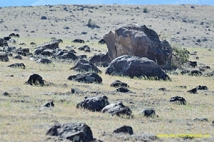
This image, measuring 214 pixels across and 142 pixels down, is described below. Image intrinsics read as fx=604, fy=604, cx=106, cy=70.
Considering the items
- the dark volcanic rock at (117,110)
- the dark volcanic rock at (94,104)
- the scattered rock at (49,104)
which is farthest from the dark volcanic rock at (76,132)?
the scattered rock at (49,104)

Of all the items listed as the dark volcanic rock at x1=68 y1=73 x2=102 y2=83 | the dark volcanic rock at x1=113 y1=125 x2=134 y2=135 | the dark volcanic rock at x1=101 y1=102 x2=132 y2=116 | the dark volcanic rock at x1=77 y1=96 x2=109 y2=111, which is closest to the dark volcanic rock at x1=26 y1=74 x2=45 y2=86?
the dark volcanic rock at x1=68 y1=73 x2=102 y2=83

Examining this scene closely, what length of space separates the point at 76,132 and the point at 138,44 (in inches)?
823

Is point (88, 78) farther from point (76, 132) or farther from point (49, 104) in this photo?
point (76, 132)

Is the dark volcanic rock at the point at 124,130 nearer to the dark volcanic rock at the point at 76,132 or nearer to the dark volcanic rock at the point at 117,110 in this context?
the dark volcanic rock at the point at 76,132

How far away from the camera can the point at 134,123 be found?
1477cm

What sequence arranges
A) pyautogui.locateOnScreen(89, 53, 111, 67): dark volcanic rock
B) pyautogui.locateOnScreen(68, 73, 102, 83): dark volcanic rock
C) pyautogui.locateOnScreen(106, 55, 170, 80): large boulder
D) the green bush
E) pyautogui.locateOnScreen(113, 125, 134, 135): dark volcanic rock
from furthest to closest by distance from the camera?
the green bush < pyautogui.locateOnScreen(89, 53, 111, 67): dark volcanic rock < pyautogui.locateOnScreen(106, 55, 170, 80): large boulder < pyautogui.locateOnScreen(68, 73, 102, 83): dark volcanic rock < pyautogui.locateOnScreen(113, 125, 134, 135): dark volcanic rock

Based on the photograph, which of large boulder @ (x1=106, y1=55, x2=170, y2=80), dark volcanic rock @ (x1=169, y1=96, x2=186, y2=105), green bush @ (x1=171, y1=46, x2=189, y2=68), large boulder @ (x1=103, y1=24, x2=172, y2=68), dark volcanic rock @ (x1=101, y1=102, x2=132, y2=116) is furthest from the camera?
green bush @ (x1=171, y1=46, x2=189, y2=68)

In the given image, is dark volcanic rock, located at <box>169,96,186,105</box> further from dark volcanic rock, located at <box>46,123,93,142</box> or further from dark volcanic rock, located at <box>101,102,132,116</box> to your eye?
dark volcanic rock, located at <box>46,123,93,142</box>

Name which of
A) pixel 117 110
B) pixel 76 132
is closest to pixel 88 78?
pixel 117 110

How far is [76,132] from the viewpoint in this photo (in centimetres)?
1177

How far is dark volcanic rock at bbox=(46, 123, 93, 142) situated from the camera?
11.7 m

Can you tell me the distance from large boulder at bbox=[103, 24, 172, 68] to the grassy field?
18.2ft

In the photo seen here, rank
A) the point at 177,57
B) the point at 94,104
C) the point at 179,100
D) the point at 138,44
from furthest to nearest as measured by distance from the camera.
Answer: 1. the point at 177,57
2. the point at 138,44
3. the point at 179,100
4. the point at 94,104

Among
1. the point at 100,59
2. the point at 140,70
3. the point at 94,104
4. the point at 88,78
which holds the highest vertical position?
the point at 94,104
